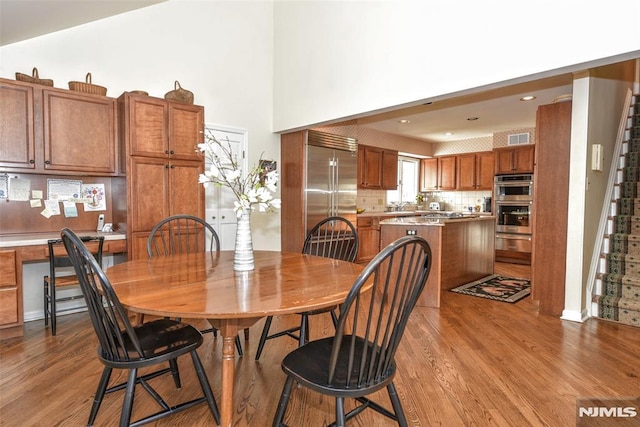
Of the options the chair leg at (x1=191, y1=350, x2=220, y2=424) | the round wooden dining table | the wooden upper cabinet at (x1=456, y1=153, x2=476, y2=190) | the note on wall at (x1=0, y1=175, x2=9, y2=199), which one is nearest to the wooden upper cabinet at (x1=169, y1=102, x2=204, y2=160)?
the note on wall at (x1=0, y1=175, x2=9, y2=199)

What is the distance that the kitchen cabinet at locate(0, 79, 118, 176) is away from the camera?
2.77 m

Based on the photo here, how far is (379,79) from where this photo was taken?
3.29m

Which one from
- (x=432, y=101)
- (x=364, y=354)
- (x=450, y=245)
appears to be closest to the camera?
(x=364, y=354)

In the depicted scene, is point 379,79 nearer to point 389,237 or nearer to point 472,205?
point 389,237

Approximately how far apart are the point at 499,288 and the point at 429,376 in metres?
2.58

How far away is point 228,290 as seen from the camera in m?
1.50

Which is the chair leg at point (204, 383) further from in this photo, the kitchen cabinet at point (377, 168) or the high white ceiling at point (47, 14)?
the kitchen cabinet at point (377, 168)

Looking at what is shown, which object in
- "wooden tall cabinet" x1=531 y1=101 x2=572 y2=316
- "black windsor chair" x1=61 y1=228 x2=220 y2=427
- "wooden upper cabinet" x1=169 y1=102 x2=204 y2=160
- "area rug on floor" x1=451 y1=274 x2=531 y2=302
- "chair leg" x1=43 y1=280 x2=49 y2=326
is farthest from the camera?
"area rug on floor" x1=451 y1=274 x2=531 y2=302

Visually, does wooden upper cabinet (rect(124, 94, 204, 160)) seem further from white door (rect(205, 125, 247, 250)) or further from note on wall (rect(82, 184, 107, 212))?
note on wall (rect(82, 184, 107, 212))

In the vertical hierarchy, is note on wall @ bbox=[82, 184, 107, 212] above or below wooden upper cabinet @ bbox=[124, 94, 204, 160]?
below

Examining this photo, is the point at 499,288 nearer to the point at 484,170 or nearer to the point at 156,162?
the point at 484,170

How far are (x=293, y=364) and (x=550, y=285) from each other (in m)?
2.93

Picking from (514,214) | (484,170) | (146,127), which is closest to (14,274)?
(146,127)

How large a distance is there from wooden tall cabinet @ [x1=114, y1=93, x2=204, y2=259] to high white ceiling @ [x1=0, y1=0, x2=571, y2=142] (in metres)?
0.72
